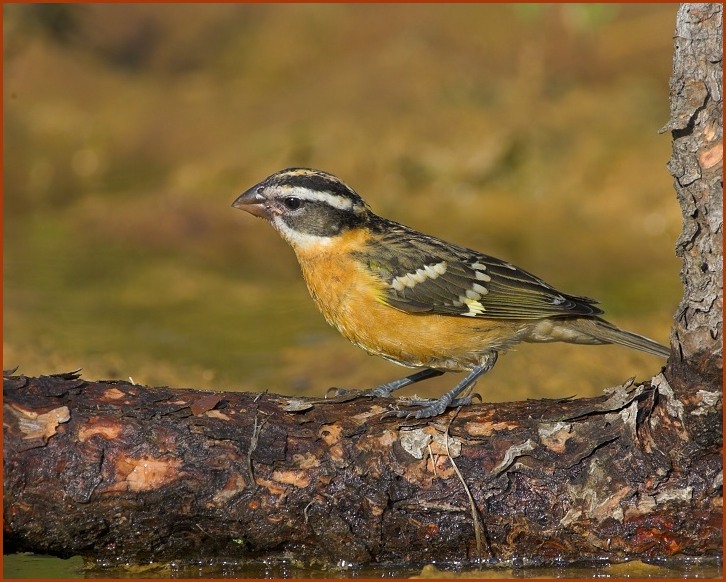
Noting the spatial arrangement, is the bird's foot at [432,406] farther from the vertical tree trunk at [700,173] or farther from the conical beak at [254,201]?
the conical beak at [254,201]

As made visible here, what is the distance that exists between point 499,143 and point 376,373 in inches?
267

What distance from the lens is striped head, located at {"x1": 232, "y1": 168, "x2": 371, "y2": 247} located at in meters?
8.00

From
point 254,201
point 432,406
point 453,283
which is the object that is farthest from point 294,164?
point 432,406

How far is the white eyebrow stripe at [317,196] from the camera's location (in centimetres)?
799

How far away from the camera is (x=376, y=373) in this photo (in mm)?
10602

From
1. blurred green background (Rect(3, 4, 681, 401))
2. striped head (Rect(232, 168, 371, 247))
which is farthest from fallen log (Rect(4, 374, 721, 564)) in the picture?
blurred green background (Rect(3, 4, 681, 401))

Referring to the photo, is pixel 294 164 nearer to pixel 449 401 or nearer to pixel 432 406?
pixel 449 401

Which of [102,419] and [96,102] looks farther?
[96,102]

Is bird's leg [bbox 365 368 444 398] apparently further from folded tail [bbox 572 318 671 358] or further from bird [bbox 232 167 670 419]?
folded tail [bbox 572 318 671 358]

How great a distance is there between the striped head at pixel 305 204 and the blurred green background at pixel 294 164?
8.30 ft

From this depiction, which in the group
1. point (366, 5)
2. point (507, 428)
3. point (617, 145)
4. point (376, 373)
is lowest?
point (507, 428)

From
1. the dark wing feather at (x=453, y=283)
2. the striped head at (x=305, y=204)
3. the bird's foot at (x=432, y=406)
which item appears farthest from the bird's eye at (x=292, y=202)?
the bird's foot at (x=432, y=406)

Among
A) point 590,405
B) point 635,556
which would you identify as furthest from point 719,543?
point 590,405

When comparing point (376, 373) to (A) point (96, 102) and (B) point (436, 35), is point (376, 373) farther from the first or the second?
(B) point (436, 35)
